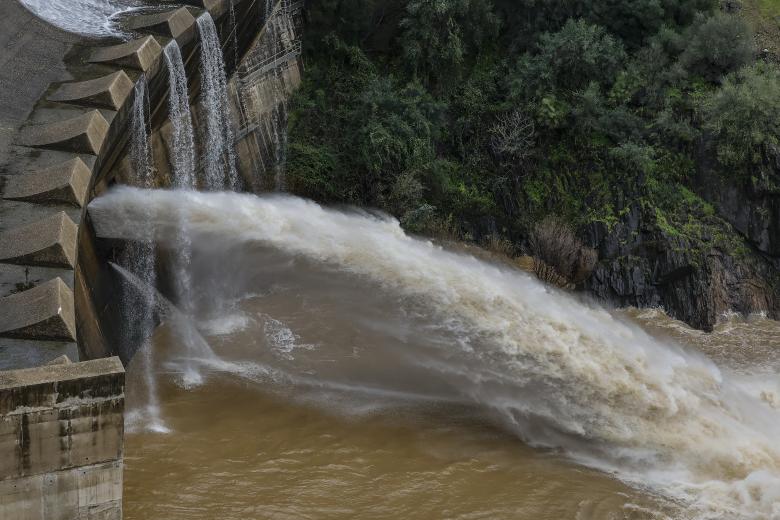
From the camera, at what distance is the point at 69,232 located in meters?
8.98

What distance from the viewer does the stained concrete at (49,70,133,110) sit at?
10.4 m

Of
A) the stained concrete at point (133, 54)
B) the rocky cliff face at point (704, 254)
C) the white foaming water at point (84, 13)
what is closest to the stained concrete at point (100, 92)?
the stained concrete at point (133, 54)

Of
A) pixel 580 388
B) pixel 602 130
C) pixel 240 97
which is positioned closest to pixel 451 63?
pixel 602 130

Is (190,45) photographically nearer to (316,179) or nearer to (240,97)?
(240,97)

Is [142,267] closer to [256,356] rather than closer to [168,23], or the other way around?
[256,356]

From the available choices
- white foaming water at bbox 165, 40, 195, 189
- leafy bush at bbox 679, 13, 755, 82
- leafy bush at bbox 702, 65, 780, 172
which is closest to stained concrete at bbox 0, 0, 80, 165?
white foaming water at bbox 165, 40, 195, 189

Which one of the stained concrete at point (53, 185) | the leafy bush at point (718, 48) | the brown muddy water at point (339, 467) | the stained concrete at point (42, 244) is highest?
the leafy bush at point (718, 48)

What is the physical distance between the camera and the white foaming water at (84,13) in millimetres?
12234

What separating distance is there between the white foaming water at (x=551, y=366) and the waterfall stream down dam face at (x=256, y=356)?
36 mm

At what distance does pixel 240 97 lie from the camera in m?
15.4

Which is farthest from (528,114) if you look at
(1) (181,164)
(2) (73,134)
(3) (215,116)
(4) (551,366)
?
(2) (73,134)

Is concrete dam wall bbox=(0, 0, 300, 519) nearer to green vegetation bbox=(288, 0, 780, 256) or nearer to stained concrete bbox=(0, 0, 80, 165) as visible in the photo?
stained concrete bbox=(0, 0, 80, 165)

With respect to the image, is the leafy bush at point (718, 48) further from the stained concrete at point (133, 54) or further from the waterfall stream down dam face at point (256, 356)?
the stained concrete at point (133, 54)

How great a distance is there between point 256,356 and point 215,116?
476cm
